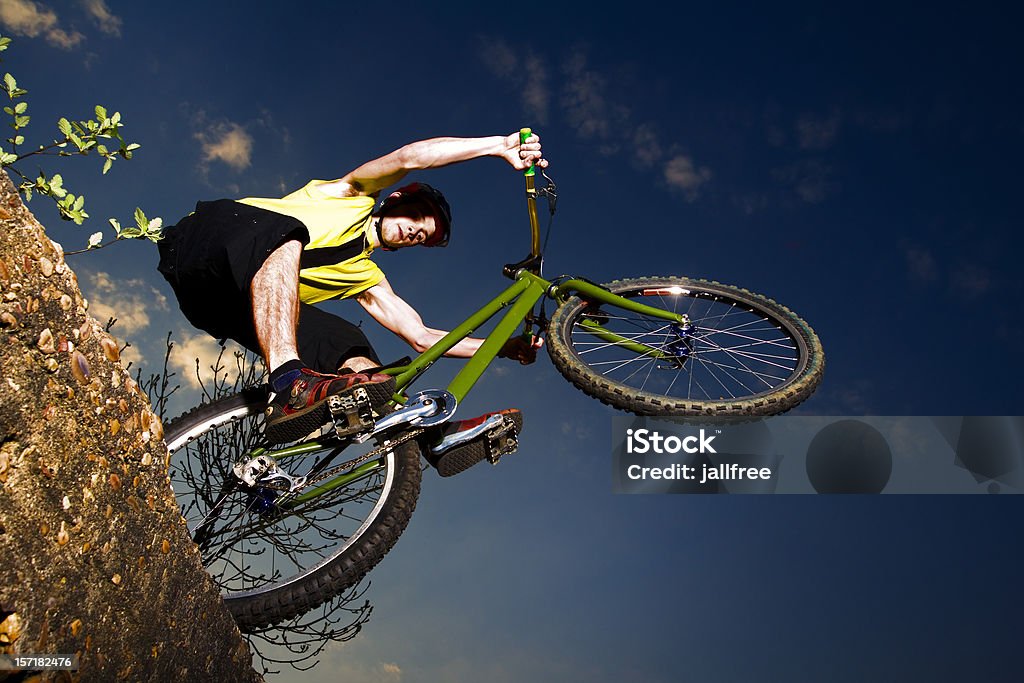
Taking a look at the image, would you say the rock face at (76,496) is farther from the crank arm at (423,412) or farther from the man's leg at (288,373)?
the crank arm at (423,412)

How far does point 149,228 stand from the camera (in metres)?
2.92

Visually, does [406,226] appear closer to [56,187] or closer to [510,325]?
[510,325]

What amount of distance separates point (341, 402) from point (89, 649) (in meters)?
1.21

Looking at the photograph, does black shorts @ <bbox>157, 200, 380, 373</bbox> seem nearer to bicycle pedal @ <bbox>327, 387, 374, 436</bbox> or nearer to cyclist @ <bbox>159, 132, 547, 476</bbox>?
cyclist @ <bbox>159, 132, 547, 476</bbox>

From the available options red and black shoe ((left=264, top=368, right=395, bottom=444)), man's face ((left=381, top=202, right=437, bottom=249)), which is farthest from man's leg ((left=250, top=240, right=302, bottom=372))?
man's face ((left=381, top=202, right=437, bottom=249))

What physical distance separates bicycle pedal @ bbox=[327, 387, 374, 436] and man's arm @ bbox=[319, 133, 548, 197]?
3.98ft

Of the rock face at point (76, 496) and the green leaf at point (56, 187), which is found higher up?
the green leaf at point (56, 187)

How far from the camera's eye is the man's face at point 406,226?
3.52 metres

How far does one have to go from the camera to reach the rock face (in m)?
1.06

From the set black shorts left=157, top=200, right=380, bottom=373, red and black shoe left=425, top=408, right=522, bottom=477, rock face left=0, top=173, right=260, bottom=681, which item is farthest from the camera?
red and black shoe left=425, top=408, right=522, bottom=477

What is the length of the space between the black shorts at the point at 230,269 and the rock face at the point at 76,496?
1241mm

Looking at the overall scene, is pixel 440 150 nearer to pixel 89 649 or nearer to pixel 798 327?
pixel 89 649

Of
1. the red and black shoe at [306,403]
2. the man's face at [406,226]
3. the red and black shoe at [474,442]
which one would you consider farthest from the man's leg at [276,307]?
the man's face at [406,226]

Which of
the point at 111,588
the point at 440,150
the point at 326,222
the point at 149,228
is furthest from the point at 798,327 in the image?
the point at 111,588
